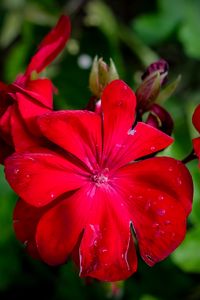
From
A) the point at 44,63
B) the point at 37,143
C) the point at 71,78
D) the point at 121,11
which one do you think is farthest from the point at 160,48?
the point at 37,143

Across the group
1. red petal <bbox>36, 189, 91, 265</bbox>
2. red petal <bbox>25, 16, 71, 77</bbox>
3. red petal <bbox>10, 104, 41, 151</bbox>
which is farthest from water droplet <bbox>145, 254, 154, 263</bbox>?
red petal <bbox>25, 16, 71, 77</bbox>

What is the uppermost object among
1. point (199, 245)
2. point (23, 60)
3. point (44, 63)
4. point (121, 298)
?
point (44, 63)

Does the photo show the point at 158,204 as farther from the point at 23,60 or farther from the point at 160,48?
the point at 160,48

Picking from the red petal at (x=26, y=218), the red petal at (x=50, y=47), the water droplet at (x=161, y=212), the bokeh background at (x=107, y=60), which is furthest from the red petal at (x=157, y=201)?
the bokeh background at (x=107, y=60)

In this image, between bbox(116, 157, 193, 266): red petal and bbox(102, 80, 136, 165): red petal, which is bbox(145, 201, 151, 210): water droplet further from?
bbox(102, 80, 136, 165): red petal

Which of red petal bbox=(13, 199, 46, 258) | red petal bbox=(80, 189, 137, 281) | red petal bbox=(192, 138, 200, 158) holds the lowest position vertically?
red petal bbox=(13, 199, 46, 258)

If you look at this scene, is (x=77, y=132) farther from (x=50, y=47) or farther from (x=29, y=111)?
(x=50, y=47)

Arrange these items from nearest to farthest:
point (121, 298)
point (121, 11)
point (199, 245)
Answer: point (199, 245) → point (121, 298) → point (121, 11)

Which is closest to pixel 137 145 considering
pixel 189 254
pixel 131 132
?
pixel 131 132
